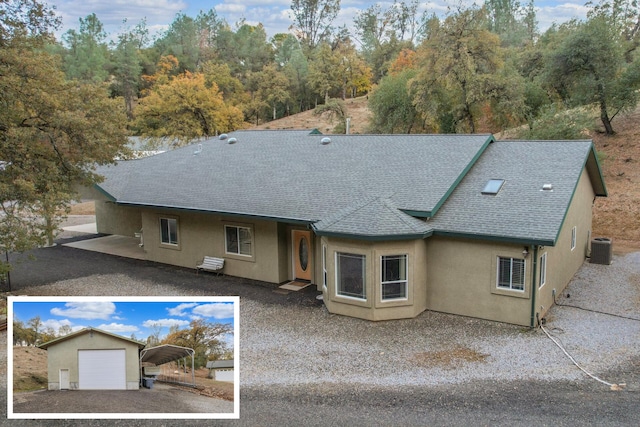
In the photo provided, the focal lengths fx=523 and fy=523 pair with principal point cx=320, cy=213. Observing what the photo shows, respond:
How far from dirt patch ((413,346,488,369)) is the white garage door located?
7118 mm

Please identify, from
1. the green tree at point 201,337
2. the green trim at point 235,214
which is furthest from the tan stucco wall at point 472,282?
the green tree at point 201,337

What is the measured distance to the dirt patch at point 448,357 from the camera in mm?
10430

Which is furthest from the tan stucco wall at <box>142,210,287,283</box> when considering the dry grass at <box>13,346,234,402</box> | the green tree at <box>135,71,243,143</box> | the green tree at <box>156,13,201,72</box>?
the green tree at <box>156,13,201,72</box>

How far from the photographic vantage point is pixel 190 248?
18.1 m

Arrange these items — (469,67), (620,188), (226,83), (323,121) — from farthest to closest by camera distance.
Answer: (226,83) < (323,121) < (469,67) < (620,188)

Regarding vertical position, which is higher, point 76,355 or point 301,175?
point 301,175

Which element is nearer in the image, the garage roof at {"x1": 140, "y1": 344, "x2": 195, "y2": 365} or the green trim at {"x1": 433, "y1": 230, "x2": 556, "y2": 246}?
the garage roof at {"x1": 140, "y1": 344, "x2": 195, "y2": 365}

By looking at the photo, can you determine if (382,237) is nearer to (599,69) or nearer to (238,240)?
(238,240)

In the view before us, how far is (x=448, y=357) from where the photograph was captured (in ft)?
35.3

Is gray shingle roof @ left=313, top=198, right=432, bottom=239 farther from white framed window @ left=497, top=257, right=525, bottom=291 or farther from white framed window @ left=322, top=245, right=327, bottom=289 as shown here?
white framed window @ left=497, top=257, right=525, bottom=291

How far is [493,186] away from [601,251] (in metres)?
6.67

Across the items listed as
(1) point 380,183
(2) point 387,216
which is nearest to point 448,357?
(2) point 387,216

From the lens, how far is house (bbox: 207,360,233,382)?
15.6 ft

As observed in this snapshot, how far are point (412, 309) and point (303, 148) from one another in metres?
8.31
